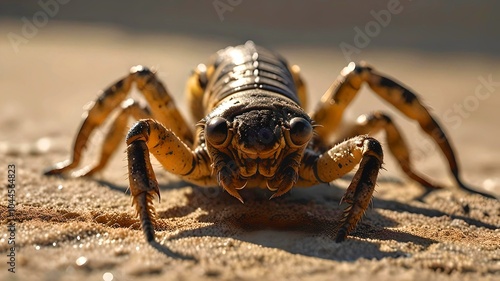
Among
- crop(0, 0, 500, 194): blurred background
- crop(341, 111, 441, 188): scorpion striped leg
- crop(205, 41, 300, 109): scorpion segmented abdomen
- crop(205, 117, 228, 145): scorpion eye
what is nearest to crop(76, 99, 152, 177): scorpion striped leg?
crop(205, 41, 300, 109): scorpion segmented abdomen

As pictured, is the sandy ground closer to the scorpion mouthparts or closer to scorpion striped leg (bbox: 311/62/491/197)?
the scorpion mouthparts

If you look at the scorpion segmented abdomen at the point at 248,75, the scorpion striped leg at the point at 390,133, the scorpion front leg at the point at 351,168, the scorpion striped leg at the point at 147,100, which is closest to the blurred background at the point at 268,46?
the scorpion striped leg at the point at 390,133

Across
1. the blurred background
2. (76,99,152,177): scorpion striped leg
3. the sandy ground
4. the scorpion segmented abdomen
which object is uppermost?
the blurred background

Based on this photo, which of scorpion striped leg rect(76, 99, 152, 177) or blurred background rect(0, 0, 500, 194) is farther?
blurred background rect(0, 0, 500, 194)

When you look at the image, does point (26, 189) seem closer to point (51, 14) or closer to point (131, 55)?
point (131, 55)

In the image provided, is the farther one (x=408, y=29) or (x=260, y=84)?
(x=408, y=29)

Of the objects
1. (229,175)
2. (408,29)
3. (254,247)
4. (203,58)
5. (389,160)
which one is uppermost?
(408,29)

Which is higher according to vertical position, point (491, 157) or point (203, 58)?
point (203, 58)

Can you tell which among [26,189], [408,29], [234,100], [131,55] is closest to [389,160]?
[234,100]
